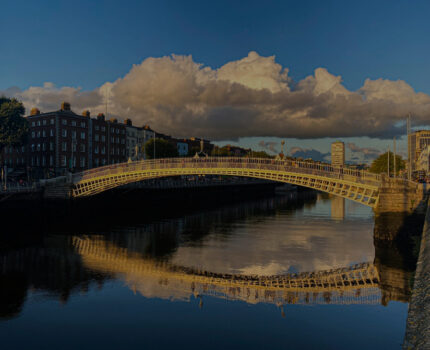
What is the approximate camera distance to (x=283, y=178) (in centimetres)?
2989

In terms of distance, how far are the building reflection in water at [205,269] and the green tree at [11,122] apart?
21.9m

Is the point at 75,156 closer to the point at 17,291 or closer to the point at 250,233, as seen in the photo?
the point at 250,233

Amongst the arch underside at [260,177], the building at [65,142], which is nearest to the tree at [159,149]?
the building at [65,142]

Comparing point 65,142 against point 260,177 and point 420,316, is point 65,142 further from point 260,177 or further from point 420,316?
point 420,316

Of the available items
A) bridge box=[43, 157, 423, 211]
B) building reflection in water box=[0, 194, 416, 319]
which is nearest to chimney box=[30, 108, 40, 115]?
bridge box=[43, 157, 423, 211]

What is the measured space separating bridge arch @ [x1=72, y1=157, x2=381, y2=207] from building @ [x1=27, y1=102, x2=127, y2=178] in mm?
23430

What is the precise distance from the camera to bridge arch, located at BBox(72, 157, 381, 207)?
85.8 ft

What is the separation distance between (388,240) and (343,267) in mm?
4456

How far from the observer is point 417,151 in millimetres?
163375

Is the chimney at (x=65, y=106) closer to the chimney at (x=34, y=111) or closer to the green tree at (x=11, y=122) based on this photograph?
the chimney at (x=34, y=111)

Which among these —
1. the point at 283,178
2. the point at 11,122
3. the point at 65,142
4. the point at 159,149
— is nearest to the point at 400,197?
the point at 283,178

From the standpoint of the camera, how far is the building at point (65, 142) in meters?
62.6

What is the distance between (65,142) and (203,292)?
55.1 meters

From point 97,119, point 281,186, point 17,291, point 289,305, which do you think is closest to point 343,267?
point 289,305
